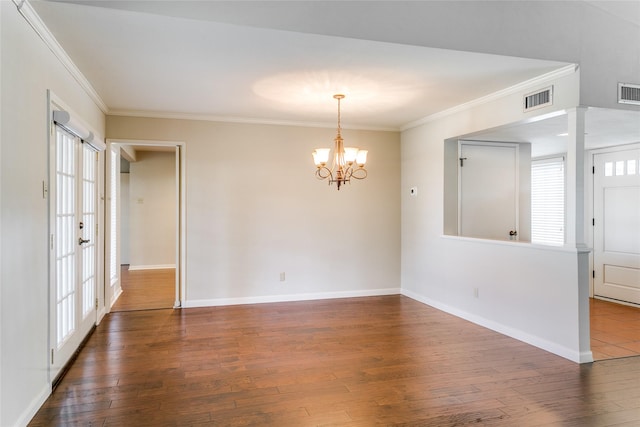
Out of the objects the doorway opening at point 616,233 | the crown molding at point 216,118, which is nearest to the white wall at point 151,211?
the crown molding at point 216,118

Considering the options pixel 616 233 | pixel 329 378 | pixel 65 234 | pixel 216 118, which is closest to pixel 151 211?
pixel 216 118

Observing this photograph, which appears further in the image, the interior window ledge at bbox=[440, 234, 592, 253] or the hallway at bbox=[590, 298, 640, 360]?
the hallway at bbox=[590, 298, 640, 360]

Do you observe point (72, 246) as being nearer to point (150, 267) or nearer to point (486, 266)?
point (486, 266)

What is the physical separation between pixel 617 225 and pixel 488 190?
2107 millimetres

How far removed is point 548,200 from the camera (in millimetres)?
6707

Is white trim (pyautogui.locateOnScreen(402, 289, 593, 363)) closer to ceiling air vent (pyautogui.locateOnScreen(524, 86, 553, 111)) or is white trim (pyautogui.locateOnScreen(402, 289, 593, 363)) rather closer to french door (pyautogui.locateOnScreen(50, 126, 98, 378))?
ceiling air vent (pyautogui.locateOnScreen(524, 86, 553, 111))

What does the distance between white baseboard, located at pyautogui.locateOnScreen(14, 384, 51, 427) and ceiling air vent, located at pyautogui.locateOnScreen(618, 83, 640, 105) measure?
5.21m

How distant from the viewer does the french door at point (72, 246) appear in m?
3.10

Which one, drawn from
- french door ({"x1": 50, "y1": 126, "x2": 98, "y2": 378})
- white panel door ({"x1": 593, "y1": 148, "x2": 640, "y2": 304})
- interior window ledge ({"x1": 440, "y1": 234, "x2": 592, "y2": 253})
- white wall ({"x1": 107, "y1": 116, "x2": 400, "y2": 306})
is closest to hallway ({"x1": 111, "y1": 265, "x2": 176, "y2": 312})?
white wall ({"x1": 107, "y1": 116, "x2": 400, "y2": 306})

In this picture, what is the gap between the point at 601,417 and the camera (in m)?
2.55

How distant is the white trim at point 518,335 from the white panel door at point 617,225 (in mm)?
2631

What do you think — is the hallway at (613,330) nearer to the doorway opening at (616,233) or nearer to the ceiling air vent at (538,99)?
the doorway opening at (616,233)

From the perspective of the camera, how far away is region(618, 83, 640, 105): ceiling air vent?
12.5 ft

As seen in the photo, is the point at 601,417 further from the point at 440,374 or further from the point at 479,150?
the point at 479,150
